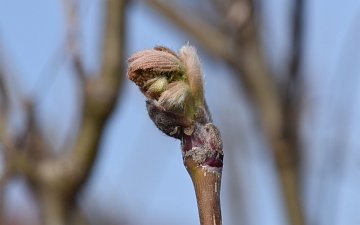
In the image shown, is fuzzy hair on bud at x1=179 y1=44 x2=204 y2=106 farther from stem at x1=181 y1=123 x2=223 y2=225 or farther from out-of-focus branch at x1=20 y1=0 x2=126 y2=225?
out-of-focus branch at x1=20 y1=0 x2=126 y2=225

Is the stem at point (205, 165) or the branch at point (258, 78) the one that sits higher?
the branch at point (258, 78)

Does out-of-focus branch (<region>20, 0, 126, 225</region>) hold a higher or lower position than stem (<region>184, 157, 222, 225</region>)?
higher

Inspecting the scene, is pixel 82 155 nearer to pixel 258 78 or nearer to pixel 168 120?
pixel 258 78

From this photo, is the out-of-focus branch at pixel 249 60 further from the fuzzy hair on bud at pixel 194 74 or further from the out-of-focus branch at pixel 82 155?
the fuzzy hair on bud at pixel 194 74

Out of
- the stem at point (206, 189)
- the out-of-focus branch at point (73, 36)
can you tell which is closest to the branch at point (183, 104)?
the stem at point (206, 189)

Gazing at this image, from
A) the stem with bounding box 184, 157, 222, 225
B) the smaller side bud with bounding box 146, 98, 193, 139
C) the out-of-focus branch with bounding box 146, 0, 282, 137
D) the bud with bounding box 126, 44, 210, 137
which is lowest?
the stem with bounding box 184, 157, 222, 225

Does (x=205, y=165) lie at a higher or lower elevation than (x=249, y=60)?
lower

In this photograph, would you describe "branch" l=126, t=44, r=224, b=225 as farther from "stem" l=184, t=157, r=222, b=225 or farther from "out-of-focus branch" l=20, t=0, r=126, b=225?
"out-of-focus branch" l=20, t=0, r=126, b=225

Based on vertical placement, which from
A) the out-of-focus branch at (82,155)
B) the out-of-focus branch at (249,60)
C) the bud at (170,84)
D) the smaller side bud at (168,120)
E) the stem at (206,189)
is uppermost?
the out-of-focus branch at (249,60)

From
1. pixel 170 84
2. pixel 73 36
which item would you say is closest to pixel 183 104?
pixel 170 84

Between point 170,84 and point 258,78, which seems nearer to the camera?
point 170,84

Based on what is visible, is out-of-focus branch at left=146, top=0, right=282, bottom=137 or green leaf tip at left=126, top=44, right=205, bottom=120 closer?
green leaf tip at left=126, top=44, right=205, bottom=120

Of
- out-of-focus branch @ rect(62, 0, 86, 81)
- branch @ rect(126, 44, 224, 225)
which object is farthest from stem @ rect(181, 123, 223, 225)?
out-of-focus branch @ rect(62, 0, 86, 81)
